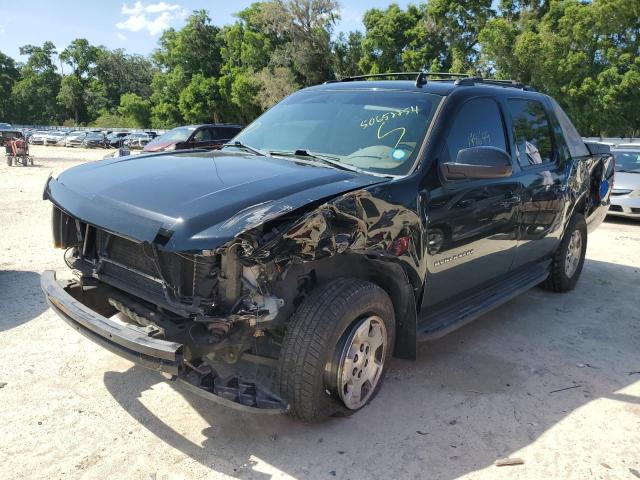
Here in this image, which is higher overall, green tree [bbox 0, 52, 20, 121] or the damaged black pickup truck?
green tree [bbox 0, 52, 20, 121]

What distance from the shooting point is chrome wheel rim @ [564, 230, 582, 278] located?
5578mm

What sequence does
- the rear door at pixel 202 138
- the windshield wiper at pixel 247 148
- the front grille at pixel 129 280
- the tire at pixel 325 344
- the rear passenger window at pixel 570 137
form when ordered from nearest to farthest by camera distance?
the tire at pixel 325 344, the front grille at pixel 129 280, the windshield wiper at pixel 247 148, the rear passenger window at pixel 570 137, the rear door at pixel 202 138

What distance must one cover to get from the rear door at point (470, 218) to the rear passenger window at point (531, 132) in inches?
10.3

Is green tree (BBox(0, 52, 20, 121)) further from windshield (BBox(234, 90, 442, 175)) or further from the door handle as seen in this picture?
the door handle

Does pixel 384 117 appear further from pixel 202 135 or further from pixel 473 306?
pixel 202 135

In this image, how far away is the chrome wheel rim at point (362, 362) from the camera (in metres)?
2.93

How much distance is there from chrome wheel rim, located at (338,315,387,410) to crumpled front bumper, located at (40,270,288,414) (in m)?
0.42

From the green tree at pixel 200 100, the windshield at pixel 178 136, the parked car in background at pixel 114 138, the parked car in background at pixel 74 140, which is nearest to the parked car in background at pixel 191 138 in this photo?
the windshield at pixel 178 136

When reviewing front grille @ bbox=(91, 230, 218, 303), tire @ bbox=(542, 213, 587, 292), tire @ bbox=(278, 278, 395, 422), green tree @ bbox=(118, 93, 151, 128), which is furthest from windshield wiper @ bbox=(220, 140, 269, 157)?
green tree @ bbox=(118, 93, 151, 128)

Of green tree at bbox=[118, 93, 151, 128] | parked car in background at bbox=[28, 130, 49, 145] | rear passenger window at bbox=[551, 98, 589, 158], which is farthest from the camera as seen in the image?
green tree at bbox=[118, 93, 151, 128]

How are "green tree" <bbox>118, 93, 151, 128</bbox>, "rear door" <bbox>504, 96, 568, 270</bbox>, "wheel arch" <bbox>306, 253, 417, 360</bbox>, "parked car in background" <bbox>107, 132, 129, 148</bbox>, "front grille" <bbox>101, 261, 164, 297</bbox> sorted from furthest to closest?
"green tree" <bbox>118, 93, 151, 128</bbox> < "parked car in background" <bbox>107, 132, 129, 148</bbox> < "rear door" <bbox>504, 96, 568, 270</bbox> < "wheel arch" <bbox>306, 253, 417, 360</bbox> < "front grille" <bbox>101, 261, 164, 297</bbox>

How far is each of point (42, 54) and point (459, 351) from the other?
10320 centimetres

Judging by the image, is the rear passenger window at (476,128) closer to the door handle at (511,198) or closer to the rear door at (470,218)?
the rear door at (470,218)

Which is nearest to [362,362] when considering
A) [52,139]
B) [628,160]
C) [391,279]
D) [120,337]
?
[391,279]
